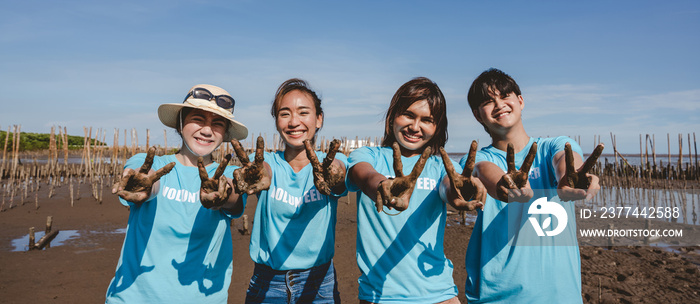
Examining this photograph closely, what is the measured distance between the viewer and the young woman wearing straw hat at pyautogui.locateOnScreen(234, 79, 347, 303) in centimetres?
242

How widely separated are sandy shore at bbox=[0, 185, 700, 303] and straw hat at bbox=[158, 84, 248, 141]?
4.06 meters

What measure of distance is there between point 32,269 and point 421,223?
8565 millimetres

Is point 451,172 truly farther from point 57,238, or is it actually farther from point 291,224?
point 57,238

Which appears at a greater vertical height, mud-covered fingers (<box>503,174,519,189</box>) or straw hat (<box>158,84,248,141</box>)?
A: straw hat (<box>158,84,248,141</box>)

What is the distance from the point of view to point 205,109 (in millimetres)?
2525

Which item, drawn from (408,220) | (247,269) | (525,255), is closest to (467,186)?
(408,220)

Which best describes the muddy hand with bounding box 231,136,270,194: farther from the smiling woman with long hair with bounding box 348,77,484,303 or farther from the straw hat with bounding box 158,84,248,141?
the straw hat with bounding box 158,84,248,141

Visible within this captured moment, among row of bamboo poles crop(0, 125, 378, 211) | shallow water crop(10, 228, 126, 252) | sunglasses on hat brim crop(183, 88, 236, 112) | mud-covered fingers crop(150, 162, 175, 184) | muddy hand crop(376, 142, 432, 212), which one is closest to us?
muddy hand crop(376, 142, 432, 212)

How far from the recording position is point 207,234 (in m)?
2.35

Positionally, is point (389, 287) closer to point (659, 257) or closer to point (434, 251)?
point (434, 251)

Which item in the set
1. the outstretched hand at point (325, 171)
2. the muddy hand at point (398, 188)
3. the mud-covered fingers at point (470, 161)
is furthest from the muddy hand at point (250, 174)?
the mud-covered fingers at point (470, 161)

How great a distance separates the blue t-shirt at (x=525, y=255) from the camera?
2.16 m

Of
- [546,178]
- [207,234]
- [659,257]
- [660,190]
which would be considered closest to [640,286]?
[659,257]

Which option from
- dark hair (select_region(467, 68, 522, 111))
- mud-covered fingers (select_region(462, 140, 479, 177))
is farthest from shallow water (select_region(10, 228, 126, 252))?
mud-covered fingers (select_region(462, 140, 479, 177))
